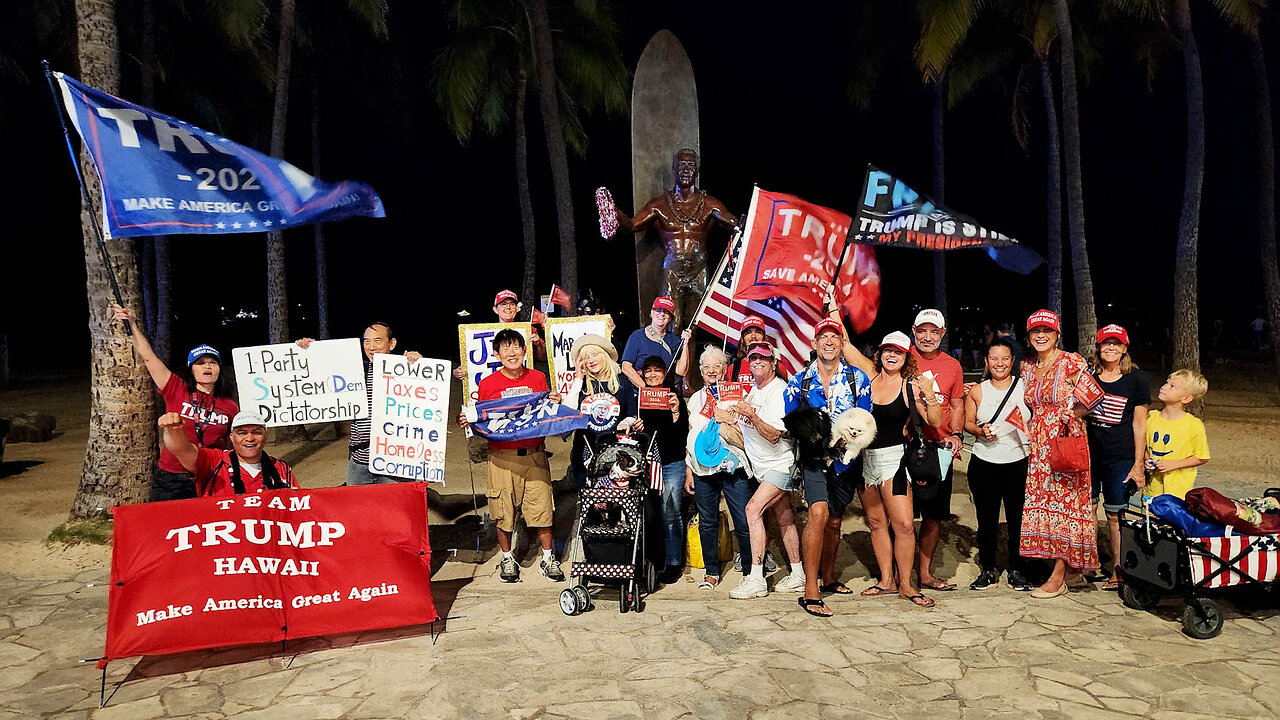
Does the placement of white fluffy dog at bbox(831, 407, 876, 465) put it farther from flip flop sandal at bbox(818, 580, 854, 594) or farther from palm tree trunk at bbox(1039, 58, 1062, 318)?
palm tree trunk at bbox(1039, 58, 1062, 318)

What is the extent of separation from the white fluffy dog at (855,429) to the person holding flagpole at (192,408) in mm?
4254

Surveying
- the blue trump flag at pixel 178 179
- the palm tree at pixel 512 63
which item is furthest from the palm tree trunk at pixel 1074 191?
the blue trump flag at pixel 178 179

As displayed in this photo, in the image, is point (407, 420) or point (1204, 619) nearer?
point (1204, 619)

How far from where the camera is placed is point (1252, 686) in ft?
14.3

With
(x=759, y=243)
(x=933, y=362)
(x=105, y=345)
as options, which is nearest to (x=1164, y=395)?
(x=933, y=362)

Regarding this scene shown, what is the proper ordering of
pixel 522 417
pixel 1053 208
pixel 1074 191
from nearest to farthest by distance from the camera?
1. pixel 522 417
2. pixel 1074 191
3. pixel 1053 208

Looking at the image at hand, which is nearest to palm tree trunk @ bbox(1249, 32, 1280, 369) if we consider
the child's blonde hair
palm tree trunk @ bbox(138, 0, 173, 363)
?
the child's blonde hair

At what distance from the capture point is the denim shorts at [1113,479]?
5.96 meters

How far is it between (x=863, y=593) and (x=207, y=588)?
14.6 ft

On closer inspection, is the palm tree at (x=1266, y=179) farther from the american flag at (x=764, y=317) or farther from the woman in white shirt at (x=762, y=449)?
the woman in white shirt at (x=762, y=449)

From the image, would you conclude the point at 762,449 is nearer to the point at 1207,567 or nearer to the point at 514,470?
the point at 514,470

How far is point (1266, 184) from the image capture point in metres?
17.6

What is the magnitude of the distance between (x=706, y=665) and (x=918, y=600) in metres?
1.91

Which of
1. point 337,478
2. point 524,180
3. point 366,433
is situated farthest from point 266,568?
point 524,180
